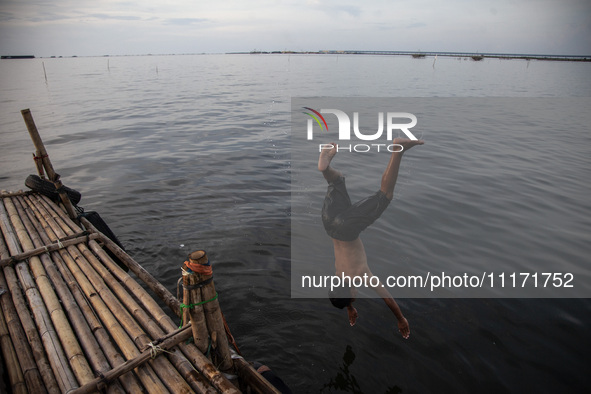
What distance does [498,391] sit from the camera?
4555mm

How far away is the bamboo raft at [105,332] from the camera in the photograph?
3.14m

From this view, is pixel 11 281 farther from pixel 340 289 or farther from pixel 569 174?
pixel 569 174

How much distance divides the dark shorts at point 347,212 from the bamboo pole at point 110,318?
9.56 ft

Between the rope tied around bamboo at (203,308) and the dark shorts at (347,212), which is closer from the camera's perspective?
the rope tied around bamboo at (203,308)

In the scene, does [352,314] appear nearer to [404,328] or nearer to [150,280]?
[404,328]

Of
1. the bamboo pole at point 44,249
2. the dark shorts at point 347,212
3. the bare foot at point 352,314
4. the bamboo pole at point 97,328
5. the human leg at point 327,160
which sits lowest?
the bare foot at point 352,314

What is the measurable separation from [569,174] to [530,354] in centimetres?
965

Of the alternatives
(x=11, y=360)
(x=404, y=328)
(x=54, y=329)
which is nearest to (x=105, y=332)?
(x=54, y=329)

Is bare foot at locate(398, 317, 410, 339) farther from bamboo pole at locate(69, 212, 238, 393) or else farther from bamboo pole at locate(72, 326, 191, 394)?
bamboo pole at locate(72, 326, 191, 394)

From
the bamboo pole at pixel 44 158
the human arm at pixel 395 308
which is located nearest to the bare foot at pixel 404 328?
the human arm at pixel 395 308

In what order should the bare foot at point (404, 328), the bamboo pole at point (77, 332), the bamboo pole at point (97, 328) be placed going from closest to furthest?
1. the bamboo pole at point (97, 328)
2. the bamboo pole at point (77, 332)
3. the bare foot at point (404, 328)

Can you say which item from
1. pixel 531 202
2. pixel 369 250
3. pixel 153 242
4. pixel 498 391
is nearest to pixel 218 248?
pixel 153 242

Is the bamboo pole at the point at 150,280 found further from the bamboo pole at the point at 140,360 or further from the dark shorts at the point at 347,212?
the dark shorts at the point at 347,212

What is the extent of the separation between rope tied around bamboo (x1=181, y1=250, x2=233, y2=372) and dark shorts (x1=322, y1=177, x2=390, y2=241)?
225 cm
